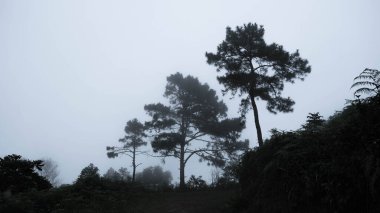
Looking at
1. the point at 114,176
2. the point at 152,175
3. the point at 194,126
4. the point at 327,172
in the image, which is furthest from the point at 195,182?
the point at 152,175

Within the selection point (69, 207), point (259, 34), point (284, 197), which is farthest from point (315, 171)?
point (259, 34)

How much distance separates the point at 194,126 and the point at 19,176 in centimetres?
1576

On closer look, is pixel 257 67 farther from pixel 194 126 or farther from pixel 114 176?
pixel 114 176

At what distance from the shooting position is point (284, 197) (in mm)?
7703

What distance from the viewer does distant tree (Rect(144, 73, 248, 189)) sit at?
28141mm

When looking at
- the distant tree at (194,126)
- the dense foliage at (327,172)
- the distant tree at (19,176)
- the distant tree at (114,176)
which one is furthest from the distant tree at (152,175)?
the dense foliage at (327,172)

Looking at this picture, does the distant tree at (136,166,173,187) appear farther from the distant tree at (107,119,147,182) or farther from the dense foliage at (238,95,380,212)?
the dense foliage at (238,95,380,212)

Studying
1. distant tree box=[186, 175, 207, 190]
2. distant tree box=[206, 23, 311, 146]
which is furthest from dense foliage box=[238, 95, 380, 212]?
distant tree box=[186, 175, 207, 190]

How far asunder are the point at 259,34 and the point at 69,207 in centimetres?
1537

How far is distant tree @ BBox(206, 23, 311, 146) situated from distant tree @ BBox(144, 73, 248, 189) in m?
8.37

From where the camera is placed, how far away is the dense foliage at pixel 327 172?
19.2ft

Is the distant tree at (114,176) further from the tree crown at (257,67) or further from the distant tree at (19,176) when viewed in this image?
the tree crown at (257,67)

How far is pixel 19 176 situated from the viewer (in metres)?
17.3

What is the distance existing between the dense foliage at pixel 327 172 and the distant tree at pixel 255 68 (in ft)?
33.2
